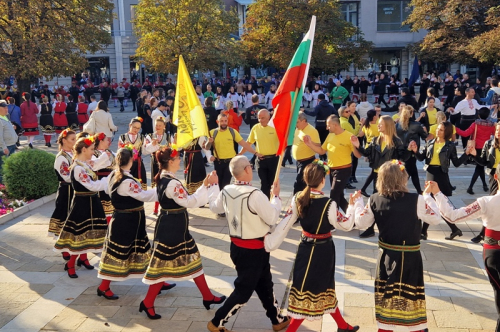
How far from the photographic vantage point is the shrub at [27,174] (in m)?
11.5

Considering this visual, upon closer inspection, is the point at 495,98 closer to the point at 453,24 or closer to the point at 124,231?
the point at 453,24

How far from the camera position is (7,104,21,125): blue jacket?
60.4 feet

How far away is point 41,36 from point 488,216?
845 inches

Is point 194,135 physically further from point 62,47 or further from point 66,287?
point 62,47

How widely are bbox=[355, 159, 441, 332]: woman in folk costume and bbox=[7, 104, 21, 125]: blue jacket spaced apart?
15.9 metres

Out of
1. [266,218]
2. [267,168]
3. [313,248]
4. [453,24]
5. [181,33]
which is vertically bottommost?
[313,248]

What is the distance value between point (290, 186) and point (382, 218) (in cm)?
743

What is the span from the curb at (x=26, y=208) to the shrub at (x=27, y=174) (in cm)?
19

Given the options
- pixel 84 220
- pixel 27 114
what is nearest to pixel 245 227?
pixel 84 220

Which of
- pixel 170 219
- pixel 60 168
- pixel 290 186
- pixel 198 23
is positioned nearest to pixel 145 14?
pixel 198 23

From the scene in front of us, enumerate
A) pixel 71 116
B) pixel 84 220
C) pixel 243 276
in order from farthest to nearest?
pixel 71 116 < pixel 84 220 < pixel 243 276

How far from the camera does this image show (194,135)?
7125 mm

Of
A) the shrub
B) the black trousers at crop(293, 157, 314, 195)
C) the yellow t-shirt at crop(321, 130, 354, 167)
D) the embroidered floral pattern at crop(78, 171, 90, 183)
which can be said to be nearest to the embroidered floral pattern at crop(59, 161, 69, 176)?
the embroidered floral pattern at crop(78, 171, 90, 183)

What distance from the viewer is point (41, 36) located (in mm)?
23172
